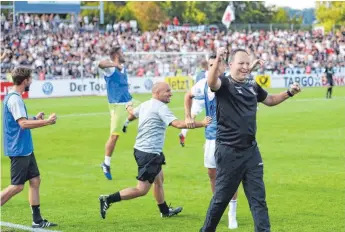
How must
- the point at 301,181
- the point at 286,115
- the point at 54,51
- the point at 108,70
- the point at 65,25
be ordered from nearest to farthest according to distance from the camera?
the point at 301,181 → the point at 108,70 → the point at 286,115 → the point at 54,51 → the point at 65,25

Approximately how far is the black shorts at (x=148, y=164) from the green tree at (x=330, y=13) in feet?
271

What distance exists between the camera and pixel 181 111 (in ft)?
98.5

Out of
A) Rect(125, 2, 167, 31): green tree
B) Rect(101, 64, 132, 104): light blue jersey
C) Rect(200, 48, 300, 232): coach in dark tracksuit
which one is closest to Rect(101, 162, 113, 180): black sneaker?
Rect(101, 64, 132, 104): light blue jersey

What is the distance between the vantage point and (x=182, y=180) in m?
13.9

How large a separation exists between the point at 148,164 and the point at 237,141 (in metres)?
2.08

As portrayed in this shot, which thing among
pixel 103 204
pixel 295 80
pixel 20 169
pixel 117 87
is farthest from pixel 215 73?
pixel 295 80

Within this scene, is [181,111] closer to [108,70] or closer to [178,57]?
[108,70]

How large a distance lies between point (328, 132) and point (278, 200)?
10.5m

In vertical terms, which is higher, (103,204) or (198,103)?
(198,103)

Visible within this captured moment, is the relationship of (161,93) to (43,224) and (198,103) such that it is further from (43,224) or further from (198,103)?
(198,103)

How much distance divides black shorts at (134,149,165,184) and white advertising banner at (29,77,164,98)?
3190 centimetres

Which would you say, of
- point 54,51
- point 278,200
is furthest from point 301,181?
point 54,51

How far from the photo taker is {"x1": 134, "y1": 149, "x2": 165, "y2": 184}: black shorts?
9.94m

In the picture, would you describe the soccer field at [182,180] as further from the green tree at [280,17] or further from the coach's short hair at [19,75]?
the green tree at [280,17]
